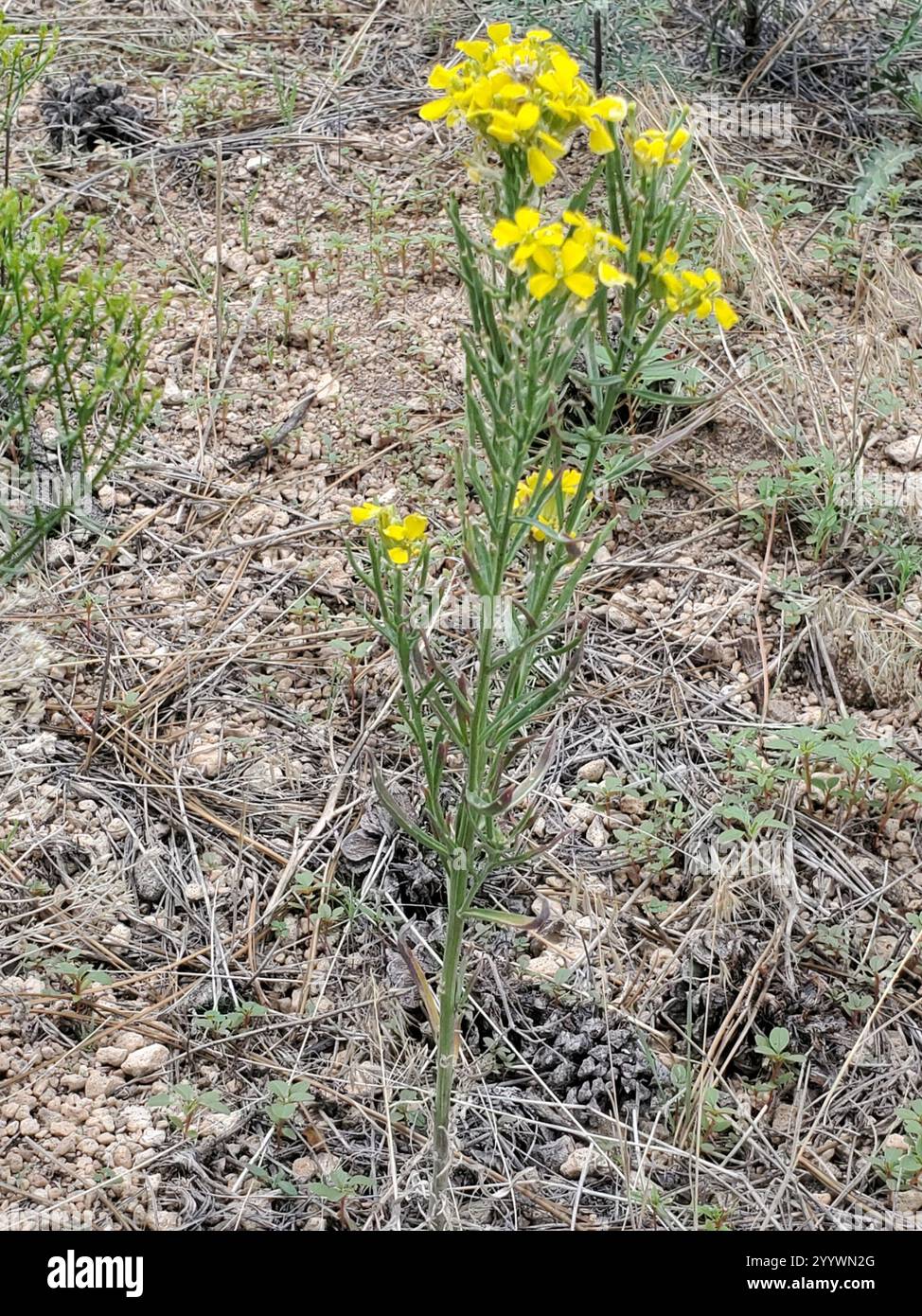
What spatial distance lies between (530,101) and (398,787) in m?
1.49

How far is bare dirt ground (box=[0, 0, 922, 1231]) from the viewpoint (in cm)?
210

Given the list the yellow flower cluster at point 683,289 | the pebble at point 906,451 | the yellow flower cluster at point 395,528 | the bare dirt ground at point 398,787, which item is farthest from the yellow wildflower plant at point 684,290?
the pebble at point 906,451

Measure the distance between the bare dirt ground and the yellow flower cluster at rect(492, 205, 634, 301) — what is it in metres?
1.00

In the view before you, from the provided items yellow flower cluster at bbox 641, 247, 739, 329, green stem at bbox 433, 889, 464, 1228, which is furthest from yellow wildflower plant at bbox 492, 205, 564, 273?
green stem at bbox 433, 889, 464, 1228

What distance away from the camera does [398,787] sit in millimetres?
2531

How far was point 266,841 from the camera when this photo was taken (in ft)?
8.08

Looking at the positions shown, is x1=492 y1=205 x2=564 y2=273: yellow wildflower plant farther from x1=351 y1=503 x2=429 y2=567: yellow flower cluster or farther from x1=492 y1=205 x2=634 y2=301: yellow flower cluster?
x1=351 y1=503 x2=429 y2=567: yellow flower cluster

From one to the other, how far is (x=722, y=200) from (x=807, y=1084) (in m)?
2.48

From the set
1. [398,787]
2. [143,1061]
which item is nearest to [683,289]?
[398,787]

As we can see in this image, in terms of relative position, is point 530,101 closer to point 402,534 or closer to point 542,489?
point 542,489

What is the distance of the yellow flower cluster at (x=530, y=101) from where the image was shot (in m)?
1.35

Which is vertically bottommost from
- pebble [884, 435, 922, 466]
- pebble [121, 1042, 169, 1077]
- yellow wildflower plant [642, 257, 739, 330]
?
pebble [121, 1042, 169, 1077]
